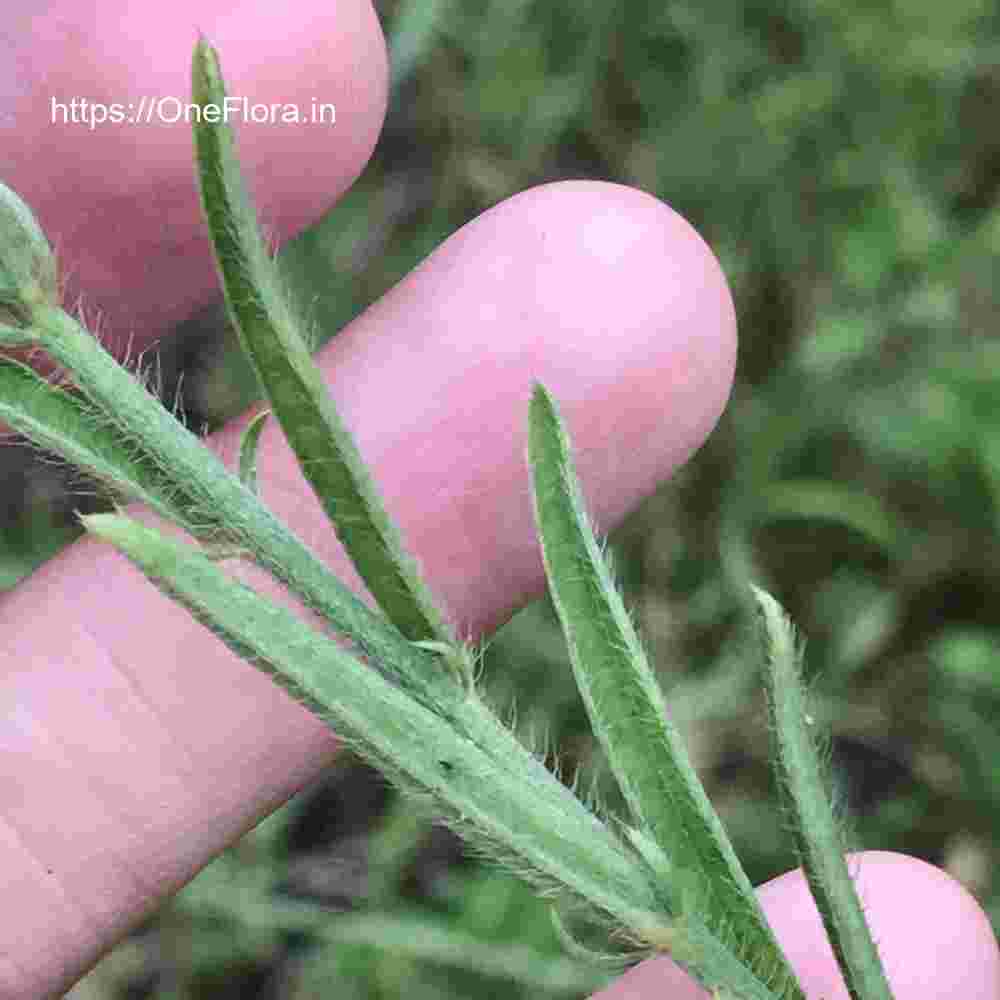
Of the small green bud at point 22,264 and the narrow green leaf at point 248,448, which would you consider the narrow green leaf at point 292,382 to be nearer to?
the narrow green leaf at point 248,448

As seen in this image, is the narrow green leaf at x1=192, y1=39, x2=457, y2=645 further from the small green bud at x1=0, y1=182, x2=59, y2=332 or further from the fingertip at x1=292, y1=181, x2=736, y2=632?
the fingertip at x1=292, y1=181, x2=736, y2=632

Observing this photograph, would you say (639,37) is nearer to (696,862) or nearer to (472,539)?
(472,539)

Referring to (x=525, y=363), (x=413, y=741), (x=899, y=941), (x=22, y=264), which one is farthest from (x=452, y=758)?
(x=899, y=941)

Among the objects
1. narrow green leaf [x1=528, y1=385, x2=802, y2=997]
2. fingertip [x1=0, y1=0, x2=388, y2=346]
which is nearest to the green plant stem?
narrow green leaf [x1=528, y1=385, x2=802, y2=997]

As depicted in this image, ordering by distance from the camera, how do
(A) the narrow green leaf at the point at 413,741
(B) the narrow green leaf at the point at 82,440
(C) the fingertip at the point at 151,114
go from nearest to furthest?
1. (A) the narrow green leaf at the point at 413,741
2. (B) the narrow green leaf at the point at 82,440
3. (C) the fingertip at the point at 151,114

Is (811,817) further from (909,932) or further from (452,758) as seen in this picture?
(909,932)

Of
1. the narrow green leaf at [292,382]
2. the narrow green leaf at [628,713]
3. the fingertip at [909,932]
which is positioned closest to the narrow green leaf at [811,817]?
the narrow green leaf at [628,713]
